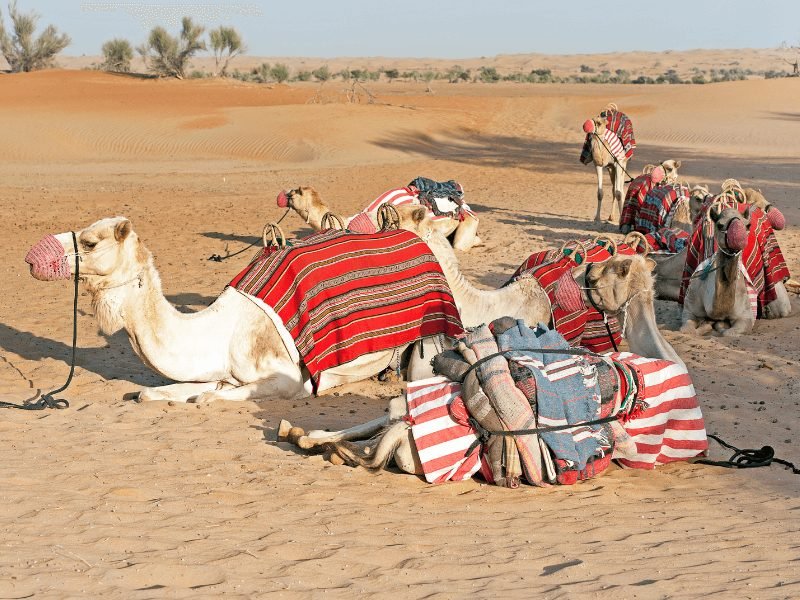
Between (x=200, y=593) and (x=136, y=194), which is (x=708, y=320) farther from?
(x=136, y=194)

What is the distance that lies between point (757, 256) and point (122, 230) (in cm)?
624

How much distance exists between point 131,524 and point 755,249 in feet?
23.9

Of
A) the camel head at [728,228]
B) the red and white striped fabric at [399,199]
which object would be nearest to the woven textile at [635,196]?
the red and white striped fabric at [399,199]

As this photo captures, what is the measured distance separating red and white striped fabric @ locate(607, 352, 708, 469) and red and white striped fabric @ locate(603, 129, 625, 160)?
487 inches

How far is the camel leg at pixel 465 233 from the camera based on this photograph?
47.8 feet

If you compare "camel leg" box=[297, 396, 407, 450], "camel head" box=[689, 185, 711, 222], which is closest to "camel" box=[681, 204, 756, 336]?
"camel head" box=[689, 185, 711, 222]

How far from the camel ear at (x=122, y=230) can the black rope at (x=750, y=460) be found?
3785 mm

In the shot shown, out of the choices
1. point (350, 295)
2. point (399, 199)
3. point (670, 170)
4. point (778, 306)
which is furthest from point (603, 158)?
point (350, 295)

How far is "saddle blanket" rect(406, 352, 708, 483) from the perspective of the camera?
5672 mm

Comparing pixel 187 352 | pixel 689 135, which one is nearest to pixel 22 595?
pixel 187 352

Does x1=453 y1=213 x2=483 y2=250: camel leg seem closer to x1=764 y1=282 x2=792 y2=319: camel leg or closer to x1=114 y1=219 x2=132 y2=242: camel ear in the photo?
x1=764 y1=282 x2=792 y2=319: camel leg

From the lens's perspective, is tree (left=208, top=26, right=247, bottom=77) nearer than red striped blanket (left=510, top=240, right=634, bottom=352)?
No

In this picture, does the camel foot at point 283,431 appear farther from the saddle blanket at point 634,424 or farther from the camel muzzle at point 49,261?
the camel muzzle at point 49,261

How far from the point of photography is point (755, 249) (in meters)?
10.4
